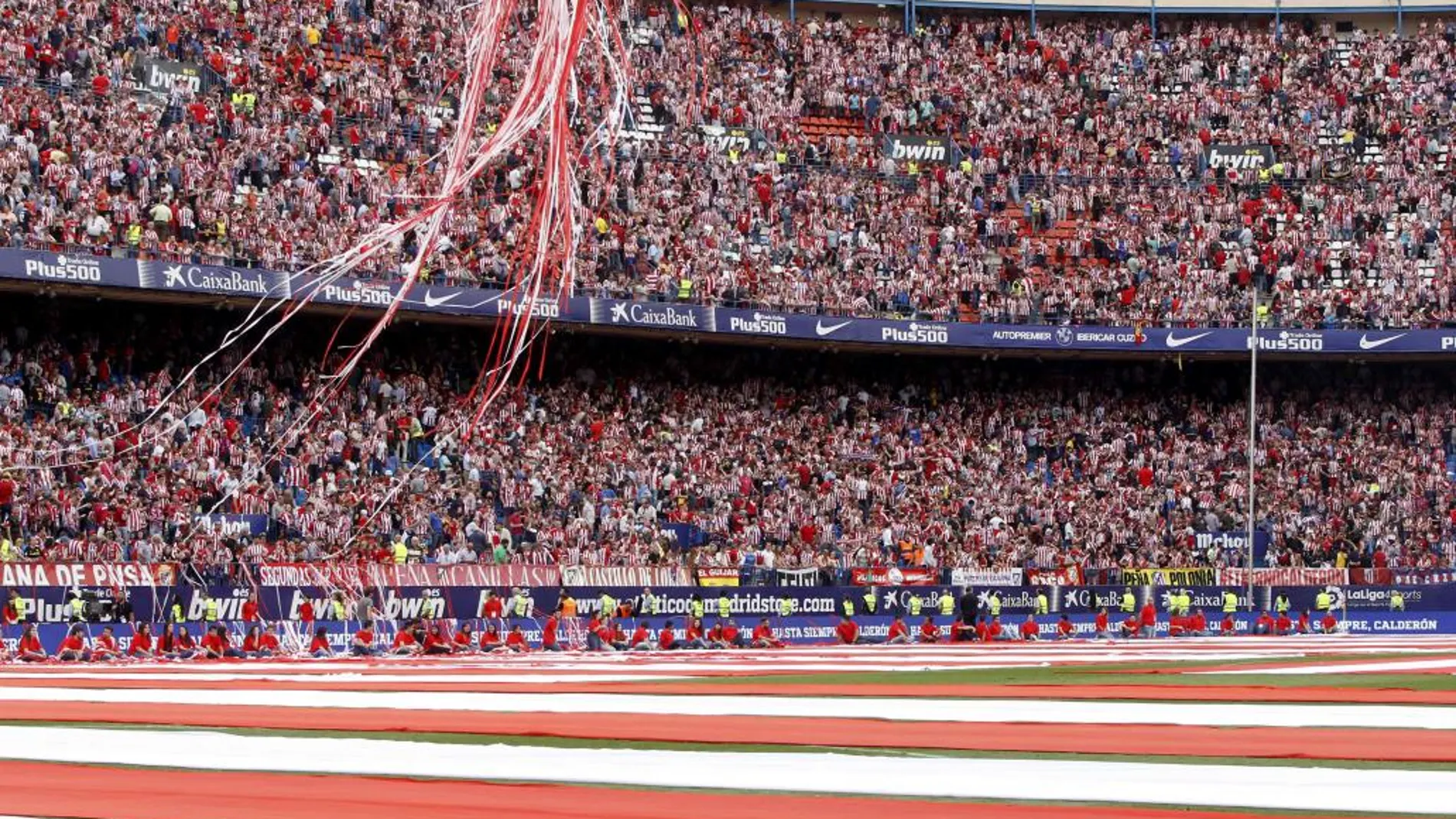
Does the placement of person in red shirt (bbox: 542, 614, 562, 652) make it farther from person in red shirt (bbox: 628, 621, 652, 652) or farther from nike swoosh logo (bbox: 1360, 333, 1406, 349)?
nike swoosh logo (bbox: 1360, 333, 1406, 349)

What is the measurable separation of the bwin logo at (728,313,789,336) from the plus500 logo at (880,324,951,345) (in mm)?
2192

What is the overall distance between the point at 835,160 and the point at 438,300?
1222 centimetres

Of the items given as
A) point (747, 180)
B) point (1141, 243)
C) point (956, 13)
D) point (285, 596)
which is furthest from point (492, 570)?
point (956, 13)

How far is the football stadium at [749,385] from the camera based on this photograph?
1502cm

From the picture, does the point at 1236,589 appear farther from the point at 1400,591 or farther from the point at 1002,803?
the point at 1002,803

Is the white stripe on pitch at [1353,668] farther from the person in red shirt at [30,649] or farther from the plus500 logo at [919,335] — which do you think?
the plus500 logo at [919,335]

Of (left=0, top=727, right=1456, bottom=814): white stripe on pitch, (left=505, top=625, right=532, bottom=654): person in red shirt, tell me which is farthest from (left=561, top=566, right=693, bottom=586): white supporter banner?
(left=0, top=727, right=1456, bottom=814): white stripe on pitch

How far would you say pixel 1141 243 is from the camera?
138 feet

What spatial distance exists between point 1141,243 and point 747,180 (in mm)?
9020

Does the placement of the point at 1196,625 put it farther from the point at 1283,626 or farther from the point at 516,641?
the point at 516,641

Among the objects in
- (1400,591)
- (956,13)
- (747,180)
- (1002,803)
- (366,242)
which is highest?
(956,13)

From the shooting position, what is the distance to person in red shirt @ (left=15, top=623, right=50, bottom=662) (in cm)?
2084

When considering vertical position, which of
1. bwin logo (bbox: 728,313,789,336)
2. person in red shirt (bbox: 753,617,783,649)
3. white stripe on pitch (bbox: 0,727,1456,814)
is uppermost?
bwin logo (bbox: 728,313,789,336)

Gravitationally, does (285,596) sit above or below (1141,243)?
below
